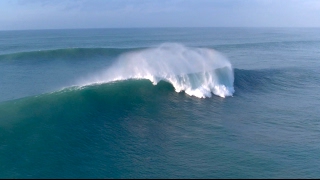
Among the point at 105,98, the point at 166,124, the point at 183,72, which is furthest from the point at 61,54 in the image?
the point at 166,124

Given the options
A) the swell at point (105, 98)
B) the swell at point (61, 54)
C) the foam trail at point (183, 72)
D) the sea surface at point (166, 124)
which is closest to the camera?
the sea surface at point (166, 124)

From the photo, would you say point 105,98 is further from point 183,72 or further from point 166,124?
point 183,72

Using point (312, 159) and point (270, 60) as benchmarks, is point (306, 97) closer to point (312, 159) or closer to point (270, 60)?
point (312, 159)

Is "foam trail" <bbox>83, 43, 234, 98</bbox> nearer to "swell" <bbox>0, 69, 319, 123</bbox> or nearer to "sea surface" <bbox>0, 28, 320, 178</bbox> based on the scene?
"sea surface" <bbox>0, 28, 320, 178</bbox>

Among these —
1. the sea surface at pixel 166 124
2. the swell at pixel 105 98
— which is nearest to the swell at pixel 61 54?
the sea surface at pixel 166 124

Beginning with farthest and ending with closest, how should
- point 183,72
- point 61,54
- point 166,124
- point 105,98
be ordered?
point 61,54 → point 183,72 → point 105,98 → point 166,124

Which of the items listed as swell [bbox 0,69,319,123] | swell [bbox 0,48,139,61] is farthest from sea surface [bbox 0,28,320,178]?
swell [bbox 0,48,139,61]

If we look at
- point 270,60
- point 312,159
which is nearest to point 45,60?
point 270,60

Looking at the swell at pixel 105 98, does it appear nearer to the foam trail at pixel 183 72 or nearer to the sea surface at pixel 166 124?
the sea surface at pixel 166 124
